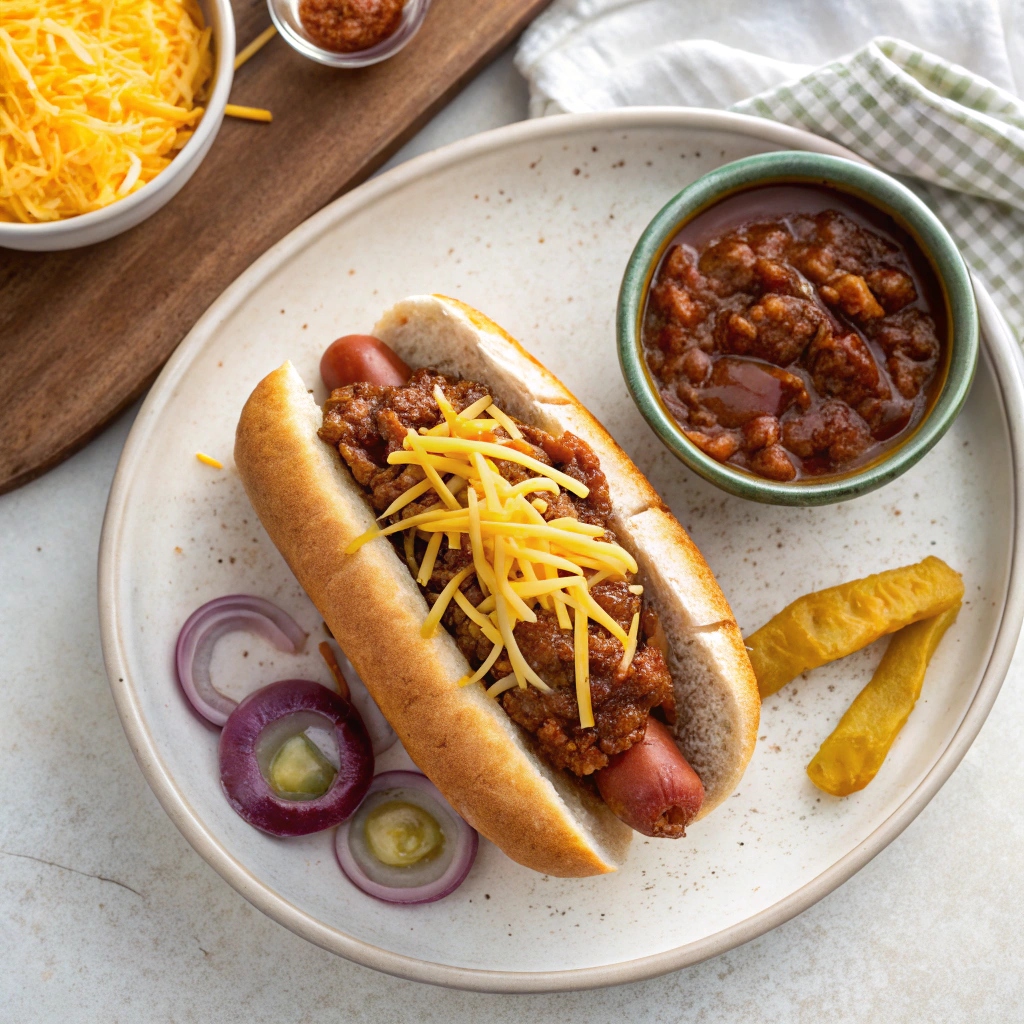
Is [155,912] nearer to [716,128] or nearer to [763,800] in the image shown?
[763,800]

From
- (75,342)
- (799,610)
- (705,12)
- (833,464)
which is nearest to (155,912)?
(75,342)

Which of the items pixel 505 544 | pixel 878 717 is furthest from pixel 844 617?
pixel 505 544

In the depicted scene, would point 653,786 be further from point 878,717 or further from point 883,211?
point 883,211

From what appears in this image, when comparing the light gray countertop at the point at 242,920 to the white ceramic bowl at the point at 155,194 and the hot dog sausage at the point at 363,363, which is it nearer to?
the white ceramic bowl at the point at 155,194

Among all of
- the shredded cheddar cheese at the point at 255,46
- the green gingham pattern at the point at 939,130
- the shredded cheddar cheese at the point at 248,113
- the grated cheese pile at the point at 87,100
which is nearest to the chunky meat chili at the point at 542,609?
the grated cheese pile at the point at 87,100

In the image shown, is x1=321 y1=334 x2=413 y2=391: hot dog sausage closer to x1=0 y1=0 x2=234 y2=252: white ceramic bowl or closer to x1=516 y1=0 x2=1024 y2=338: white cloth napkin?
x1=0 y1=0 x2=234 y2=252: white ceramic bowl

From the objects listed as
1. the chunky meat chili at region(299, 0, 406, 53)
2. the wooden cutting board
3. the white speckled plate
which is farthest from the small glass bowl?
the white speckled plate
